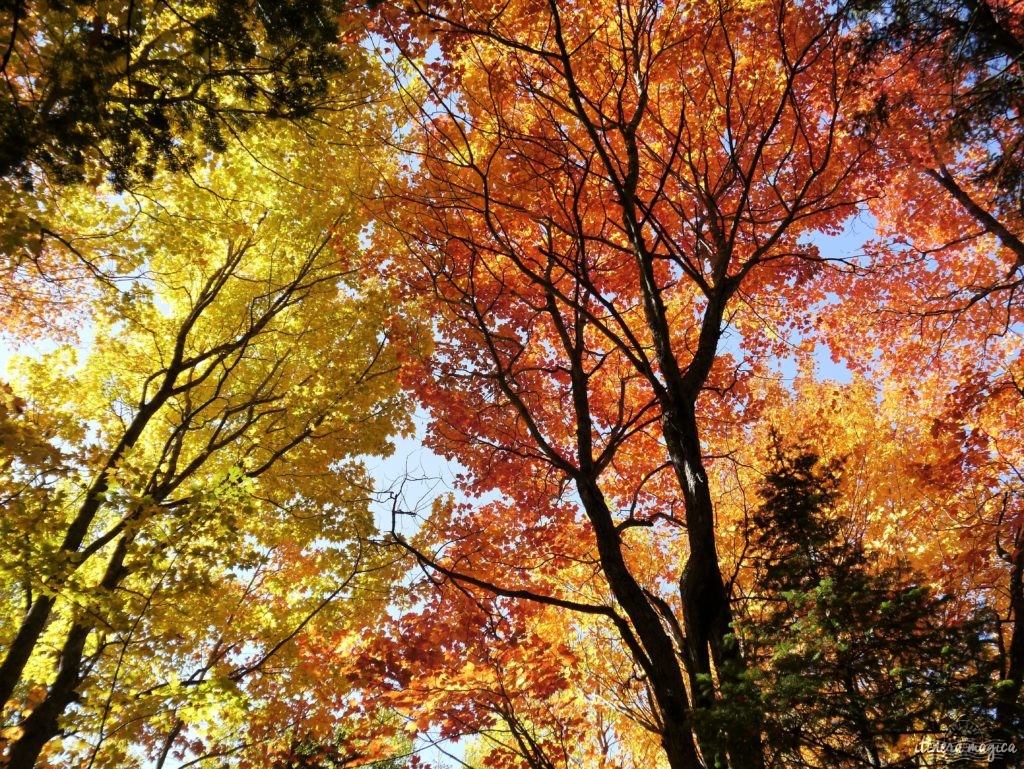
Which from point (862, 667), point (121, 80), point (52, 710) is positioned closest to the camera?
point (862, 667)

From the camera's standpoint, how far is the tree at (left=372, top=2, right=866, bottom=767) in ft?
12.8

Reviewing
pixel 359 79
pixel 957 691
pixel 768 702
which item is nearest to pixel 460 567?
pixel 768 702

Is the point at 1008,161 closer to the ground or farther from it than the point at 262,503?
farther from it

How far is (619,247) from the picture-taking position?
15.2 ft

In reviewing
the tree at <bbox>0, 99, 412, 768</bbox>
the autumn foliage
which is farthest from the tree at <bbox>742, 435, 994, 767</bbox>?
the tree at <bbox>0, 99, 412, 768</bbox>

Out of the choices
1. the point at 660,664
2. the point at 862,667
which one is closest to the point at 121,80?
the point at 660,664

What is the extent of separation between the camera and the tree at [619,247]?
391cm

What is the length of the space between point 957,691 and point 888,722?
0.45 metres

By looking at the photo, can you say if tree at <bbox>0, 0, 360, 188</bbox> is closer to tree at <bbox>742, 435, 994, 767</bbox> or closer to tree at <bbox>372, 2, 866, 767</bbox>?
tree at <bbox>372, 2, 866, 767</bbox>

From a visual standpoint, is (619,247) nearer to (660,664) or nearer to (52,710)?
(660,664)

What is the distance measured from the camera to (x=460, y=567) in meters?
7.95

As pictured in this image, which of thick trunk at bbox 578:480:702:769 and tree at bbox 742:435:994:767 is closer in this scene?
tree at bbox 742:435:994:767

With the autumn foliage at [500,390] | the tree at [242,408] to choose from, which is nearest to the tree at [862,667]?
the autumn foliage at [500,390]

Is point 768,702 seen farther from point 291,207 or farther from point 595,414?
point 291,207
